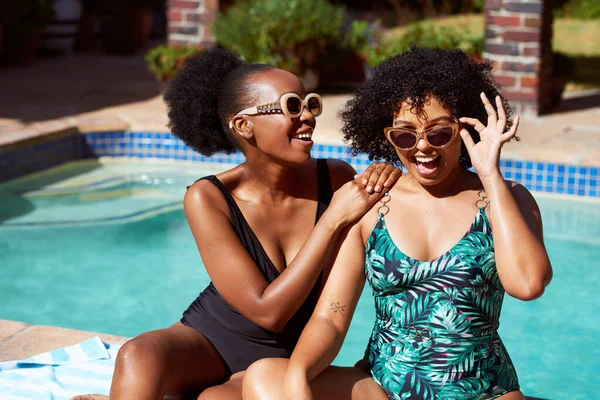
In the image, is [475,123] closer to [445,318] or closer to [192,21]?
[445,318]

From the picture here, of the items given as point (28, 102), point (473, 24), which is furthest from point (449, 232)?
point (473, 24)

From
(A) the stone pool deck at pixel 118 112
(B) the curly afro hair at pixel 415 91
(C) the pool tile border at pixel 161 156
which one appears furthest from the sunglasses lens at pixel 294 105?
(A) the stone pool deck at pixel 118 112

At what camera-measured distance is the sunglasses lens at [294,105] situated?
2986mm

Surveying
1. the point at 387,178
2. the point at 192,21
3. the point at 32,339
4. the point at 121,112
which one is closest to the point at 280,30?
the point at 192,21

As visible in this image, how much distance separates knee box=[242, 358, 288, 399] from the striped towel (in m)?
1.17

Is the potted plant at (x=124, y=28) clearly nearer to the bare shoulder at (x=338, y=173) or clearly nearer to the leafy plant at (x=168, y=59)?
the leafy plant at (x=168, y=59)

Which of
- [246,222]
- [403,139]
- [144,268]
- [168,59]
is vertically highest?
[403,139]

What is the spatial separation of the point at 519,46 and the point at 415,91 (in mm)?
6469

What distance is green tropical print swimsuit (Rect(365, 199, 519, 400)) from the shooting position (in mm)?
2613

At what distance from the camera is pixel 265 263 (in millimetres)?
3057

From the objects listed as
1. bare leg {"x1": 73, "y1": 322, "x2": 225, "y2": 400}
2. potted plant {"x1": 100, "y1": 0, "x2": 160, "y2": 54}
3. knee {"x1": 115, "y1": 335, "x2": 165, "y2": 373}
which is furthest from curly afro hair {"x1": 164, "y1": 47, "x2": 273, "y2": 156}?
potted plant {"x1": 100, "y1": 0, "x2": 160, "y2": 54}

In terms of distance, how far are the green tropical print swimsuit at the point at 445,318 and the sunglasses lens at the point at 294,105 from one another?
55 cm

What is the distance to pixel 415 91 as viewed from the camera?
2709 millimetres

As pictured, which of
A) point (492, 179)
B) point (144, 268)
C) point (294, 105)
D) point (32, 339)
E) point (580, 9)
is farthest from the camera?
point (580, 9)
